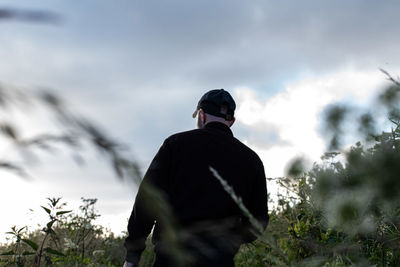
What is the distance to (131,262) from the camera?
3416 mm

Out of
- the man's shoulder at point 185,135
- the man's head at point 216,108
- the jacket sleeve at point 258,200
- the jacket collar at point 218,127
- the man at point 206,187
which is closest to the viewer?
the man at point 206,187

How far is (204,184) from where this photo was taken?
3455 millimetres

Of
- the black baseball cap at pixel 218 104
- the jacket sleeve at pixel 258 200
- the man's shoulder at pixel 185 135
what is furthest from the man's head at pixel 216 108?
the jacket sleeve at pixel 258 200

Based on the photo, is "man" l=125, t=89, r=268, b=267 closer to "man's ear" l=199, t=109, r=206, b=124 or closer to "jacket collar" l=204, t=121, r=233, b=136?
"jacket collar" l=204, t=121, r=233, b=136

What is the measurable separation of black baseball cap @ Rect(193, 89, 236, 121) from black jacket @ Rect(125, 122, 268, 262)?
0.94 feet

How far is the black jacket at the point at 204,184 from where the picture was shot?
11.2ft

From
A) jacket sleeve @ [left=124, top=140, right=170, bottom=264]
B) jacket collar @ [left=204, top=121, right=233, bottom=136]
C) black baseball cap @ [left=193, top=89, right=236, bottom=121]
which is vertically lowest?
jacket sleeve @ [left=124, top=140, right=170, bottom=264]

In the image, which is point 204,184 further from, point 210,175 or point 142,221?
point 142,221

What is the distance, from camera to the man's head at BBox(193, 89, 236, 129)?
413 centimetres

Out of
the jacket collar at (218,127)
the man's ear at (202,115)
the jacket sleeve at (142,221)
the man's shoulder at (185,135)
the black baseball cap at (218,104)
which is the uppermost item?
the black baseball cap at (218,104)

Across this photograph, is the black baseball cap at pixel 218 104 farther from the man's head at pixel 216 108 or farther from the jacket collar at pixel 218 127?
the jacket collar at pixel 218 127

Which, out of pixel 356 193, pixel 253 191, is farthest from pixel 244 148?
pixel 356 193

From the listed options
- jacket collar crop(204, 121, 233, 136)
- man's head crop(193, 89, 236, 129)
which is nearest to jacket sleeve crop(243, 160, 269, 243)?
jacket collar crop(204, 121, 233, 136)

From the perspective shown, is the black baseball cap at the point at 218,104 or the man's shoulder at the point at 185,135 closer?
the man's shoulder at the point at 185,135
